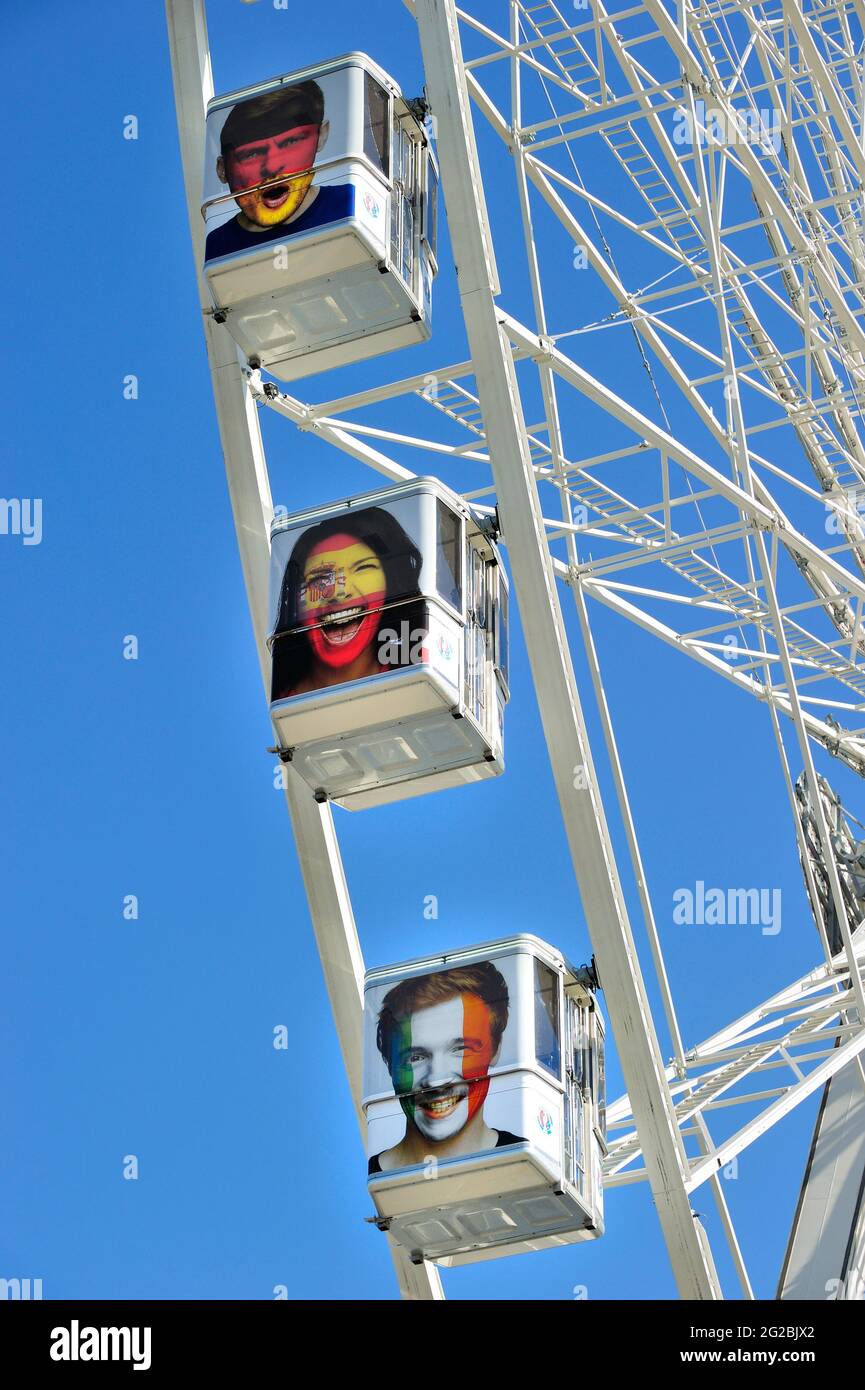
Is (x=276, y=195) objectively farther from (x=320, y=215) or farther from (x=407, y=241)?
(x=407, y=241)

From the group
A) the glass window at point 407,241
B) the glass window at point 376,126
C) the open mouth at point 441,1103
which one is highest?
the glass window at point 376,126

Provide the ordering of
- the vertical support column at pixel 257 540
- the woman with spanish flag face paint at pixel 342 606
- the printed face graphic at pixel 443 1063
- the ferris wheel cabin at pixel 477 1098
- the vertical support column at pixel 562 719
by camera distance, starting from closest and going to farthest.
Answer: the ferris wheel cabin at pixel 477 1098, the printed face graphic at pixel 443 1063, the woman with spanish flag face paint at pixel 342 606, the vertical support column at pixel 562 719, the vertical support column at pixel 257 540

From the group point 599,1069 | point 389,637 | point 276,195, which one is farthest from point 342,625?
point 599,1069

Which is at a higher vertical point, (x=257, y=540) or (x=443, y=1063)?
(x=257, y=540)

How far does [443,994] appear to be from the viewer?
12023 mm

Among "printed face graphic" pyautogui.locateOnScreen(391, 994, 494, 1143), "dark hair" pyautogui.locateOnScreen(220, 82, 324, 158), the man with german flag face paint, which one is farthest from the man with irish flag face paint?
"dark hair" pyautogui.locateOnScreen(220, 82, 324, 158)

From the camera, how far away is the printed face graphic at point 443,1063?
38.6 ft

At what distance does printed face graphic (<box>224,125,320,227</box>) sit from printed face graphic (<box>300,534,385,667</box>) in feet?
6.88

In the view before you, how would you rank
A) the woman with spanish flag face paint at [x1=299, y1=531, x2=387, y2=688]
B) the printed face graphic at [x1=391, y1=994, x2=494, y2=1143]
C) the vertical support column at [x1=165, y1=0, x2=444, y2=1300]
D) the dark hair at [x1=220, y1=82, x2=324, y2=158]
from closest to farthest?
the printed face graphic at [x1=391, y1=994, x2=494, y2=1143] → the woman with spanish flag face paint at [x1=299, y1=531, x2=387, y2=688] → the dark hair at [x1=220, y1=82, x2=324, y2=158] → the vertical support column at [x1=165, y1=0, x2=444, y2=1300]

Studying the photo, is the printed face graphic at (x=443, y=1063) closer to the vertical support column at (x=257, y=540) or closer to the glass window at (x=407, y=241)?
the vertical support column at (x=257, y=540)

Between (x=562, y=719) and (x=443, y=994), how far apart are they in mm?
1843

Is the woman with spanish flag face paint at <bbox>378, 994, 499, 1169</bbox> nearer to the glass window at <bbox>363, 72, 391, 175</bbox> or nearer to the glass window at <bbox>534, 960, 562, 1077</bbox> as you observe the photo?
the glass window at <bbox>534, 960, 562, 1077</bbox>

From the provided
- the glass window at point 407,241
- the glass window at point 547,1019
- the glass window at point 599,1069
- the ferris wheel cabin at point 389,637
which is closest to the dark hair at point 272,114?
the glass window at point 407,241

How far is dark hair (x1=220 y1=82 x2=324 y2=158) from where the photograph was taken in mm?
13078
